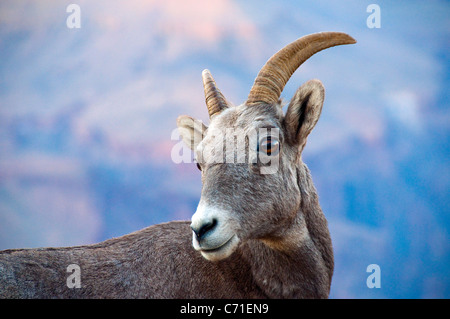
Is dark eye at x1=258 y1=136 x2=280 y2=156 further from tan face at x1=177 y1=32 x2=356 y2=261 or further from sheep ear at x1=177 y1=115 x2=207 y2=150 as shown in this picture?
sheep ear at x1=177 y1=115 x2=207 y2=150

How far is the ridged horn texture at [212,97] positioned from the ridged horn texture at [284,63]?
0.55 m

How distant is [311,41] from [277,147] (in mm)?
1790

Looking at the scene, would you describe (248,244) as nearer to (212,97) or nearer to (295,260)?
(295,260)

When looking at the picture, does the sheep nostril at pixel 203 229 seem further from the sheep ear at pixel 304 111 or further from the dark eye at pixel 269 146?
the sheep ear at pixel 304 111

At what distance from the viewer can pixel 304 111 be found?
616 cm

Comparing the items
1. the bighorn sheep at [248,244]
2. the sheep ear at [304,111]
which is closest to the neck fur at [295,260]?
the bighorn sheep at [248,244]

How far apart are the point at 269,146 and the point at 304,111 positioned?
889mm

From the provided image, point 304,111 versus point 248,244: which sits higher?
point 304,111

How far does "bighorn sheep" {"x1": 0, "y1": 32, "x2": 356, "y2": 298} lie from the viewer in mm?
5469

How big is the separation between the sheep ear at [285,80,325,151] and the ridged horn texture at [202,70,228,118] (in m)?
1.13

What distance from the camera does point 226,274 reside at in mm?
6098

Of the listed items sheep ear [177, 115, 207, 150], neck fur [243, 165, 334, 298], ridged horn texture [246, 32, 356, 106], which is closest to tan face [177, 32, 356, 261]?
ridged horn texture [246, 32, 356, 106]

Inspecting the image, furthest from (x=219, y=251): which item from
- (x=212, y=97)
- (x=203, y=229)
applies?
(x=212, y=97)
